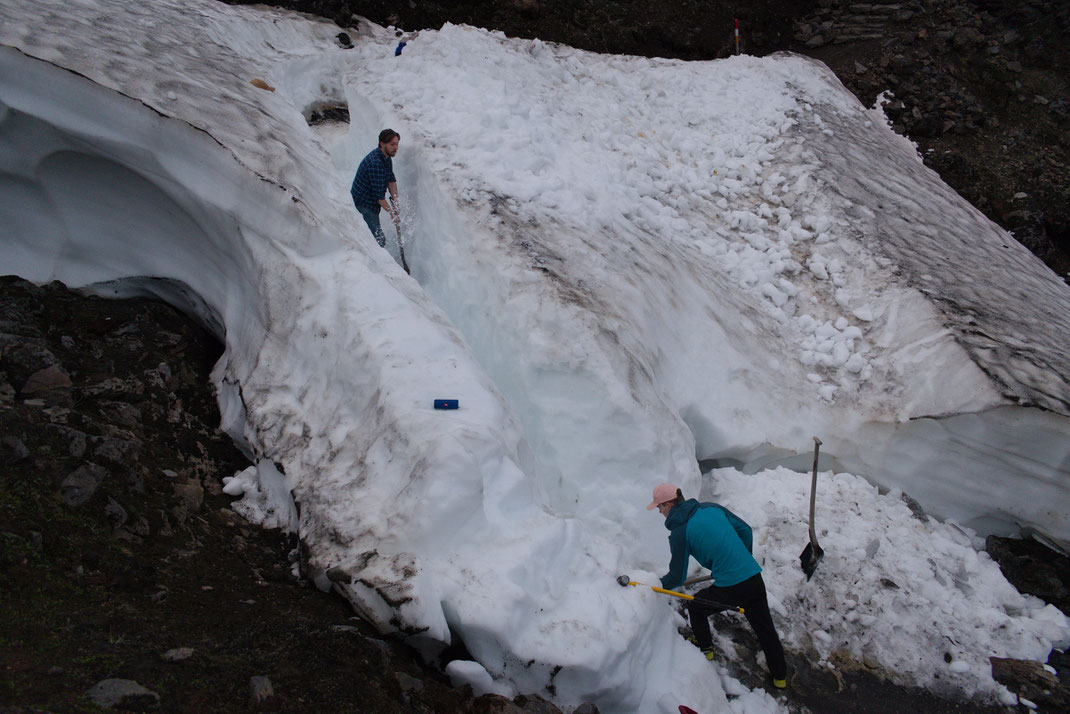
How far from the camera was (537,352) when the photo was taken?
16.8 feet

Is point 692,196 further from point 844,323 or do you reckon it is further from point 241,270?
point 241,270

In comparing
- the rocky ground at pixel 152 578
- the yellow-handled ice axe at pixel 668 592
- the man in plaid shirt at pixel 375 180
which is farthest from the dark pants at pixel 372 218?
the yellow-handled ice axe at pixel 668 592

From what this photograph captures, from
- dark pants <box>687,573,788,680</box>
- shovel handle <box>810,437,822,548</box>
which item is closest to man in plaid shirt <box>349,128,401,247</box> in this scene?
dark pants <box>687,573,788,680</box>

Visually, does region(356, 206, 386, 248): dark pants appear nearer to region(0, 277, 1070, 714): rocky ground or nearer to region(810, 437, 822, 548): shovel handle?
region(0, 277, 1070, 714): rocky ground

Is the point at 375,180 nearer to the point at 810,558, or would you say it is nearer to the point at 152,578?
the point at 152,578

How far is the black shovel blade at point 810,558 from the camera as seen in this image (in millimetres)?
5078

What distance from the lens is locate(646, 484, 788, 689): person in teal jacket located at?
4.23 m

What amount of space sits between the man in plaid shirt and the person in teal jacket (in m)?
3.65

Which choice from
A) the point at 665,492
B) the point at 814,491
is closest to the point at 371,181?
the point at 665,492

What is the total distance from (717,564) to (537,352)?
6.38 feet

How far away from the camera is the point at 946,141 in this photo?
12430mm

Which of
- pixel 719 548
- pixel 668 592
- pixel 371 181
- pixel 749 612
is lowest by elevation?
pixel 749 612

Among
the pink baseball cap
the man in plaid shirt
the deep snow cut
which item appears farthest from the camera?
the man in plaid shirt

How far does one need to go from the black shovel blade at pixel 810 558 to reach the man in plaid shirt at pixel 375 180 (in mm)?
4400
